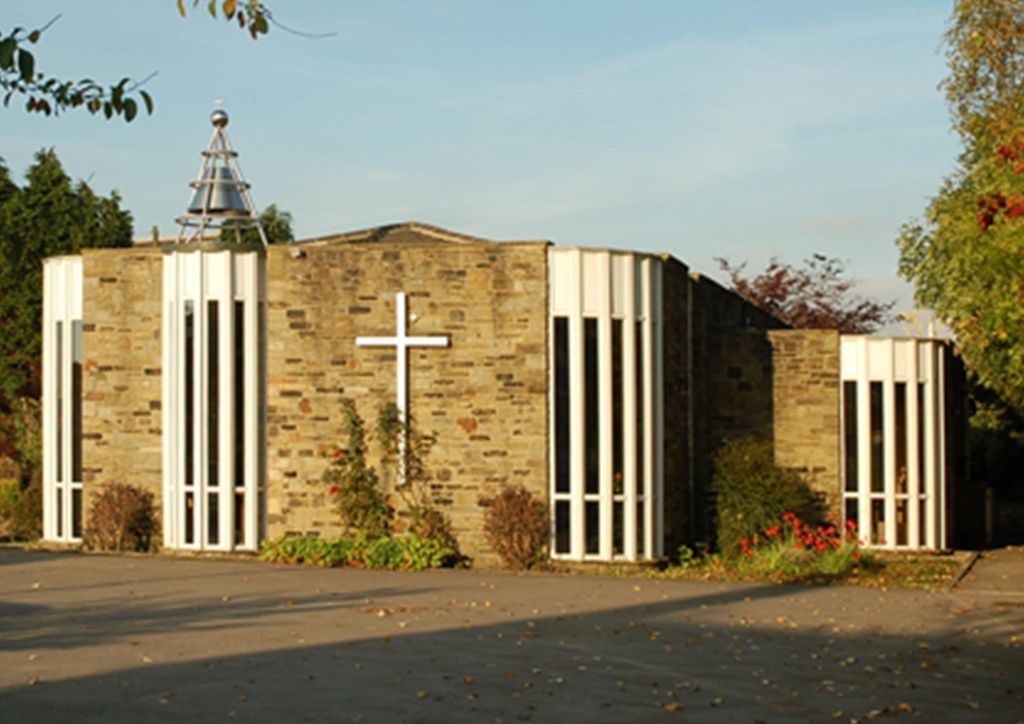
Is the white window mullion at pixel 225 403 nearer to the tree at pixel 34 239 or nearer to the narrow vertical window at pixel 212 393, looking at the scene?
the narrow vertical window at pixel 212 393

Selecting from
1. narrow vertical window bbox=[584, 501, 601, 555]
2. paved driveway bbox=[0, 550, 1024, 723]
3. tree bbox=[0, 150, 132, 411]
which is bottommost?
paved driveway bbox=[0, 550, 1024, 723]

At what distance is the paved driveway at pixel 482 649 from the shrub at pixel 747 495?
2849 mm

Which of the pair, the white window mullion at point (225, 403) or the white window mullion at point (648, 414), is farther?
the white window mullion at point (225, 403)

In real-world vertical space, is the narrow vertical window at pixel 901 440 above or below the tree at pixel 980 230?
below

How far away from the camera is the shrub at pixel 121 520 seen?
816 inches

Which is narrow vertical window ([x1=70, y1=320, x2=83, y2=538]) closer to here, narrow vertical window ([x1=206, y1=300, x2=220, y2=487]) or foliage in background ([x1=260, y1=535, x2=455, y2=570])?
narrow vertical window ([x1=206, y1=300, x2=220, y2=487])

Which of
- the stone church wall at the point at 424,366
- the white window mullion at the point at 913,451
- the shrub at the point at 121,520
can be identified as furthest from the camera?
the white window mullion at the point at 913,451

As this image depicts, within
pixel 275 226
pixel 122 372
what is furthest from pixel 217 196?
pixel 275 226

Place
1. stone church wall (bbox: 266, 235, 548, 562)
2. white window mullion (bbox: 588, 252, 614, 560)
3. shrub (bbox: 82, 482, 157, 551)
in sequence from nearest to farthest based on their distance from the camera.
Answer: white window mullion (bbox: 588, 252, 614, 560)
stone church wall (bbox: 266, 235, 548, 562)
shrub (bbox: 82, 482, 157, 551)

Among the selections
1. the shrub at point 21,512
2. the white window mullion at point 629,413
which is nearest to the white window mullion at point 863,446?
the white window mullion at point 629,413

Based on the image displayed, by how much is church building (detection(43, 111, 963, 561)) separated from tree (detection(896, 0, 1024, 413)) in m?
4.86

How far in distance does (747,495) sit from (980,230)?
201 inches

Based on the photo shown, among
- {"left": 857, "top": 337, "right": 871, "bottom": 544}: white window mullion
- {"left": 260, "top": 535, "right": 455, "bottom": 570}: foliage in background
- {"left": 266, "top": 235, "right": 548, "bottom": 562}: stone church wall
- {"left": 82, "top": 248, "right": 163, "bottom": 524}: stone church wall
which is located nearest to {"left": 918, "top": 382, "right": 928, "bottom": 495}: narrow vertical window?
{"left": 857, "top": 337, "right": 871, "bottom": 544}: white window mullion

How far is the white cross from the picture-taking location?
2022 cm
